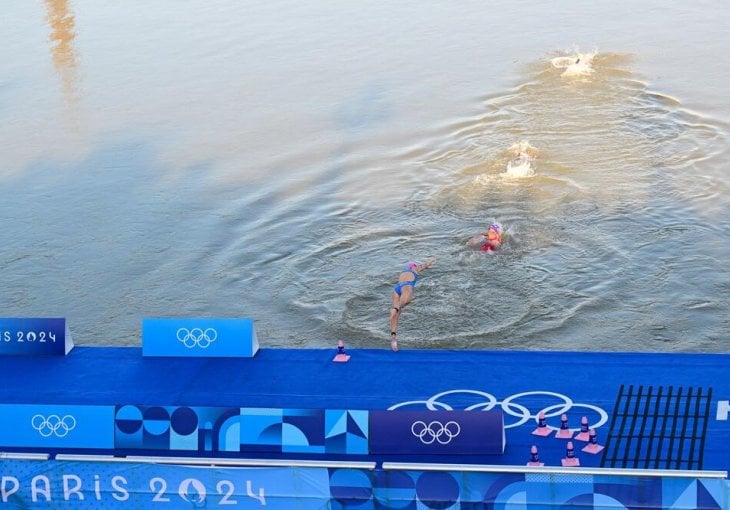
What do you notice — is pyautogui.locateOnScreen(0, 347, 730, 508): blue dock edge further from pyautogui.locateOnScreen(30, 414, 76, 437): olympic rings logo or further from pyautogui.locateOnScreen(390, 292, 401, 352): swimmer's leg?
pyautogui.locateOnScreen(390, 292, 401, 352): swimmer's leg

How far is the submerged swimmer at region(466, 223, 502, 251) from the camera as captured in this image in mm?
20280

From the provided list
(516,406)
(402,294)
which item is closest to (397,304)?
(402,294)

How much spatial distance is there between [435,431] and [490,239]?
8049 mm

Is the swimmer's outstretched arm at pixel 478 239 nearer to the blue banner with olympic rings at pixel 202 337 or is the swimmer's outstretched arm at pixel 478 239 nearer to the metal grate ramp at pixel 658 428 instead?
the blue banner with olympic rings at pixel 202 337

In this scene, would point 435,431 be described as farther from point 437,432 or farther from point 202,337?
point 202,337

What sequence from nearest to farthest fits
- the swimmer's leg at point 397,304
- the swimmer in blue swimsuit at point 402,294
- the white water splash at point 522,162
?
the swimmer's leg at point 397,304 < the swimmer in blue swimsuit at point 402,294 < the white water splash at point 522,162

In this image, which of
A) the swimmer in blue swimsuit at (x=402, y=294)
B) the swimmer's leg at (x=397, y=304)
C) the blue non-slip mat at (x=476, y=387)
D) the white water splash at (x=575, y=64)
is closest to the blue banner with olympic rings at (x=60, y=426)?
the blue non-slip mat at (x=476, y=387)

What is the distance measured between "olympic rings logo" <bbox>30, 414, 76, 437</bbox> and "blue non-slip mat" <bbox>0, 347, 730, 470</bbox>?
3.97 ft

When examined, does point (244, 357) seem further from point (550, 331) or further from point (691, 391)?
point (691, 391)

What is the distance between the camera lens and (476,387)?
14.5m

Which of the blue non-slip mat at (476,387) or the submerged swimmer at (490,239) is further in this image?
the submerged swimmer at (490,239)

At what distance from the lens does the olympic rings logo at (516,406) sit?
13.5m

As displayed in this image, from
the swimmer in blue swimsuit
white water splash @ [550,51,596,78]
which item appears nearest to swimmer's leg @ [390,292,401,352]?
the swimmer in blue swimsuit

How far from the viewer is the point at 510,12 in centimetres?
3891
